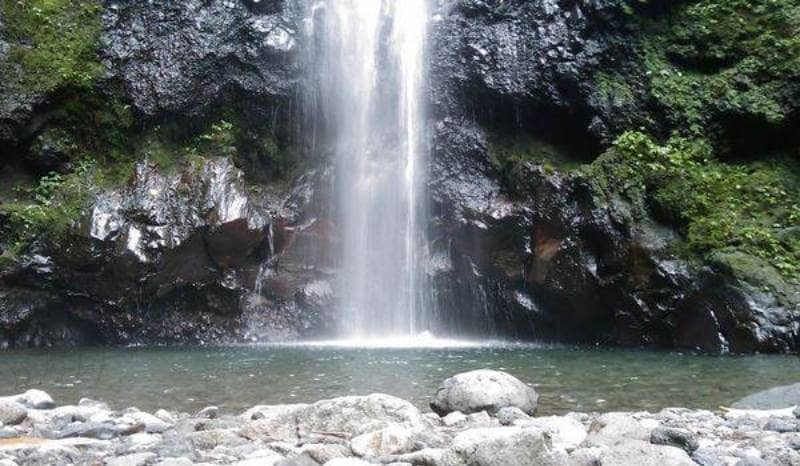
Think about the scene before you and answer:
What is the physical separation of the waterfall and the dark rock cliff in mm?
409

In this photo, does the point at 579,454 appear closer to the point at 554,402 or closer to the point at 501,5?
the point at 554,402

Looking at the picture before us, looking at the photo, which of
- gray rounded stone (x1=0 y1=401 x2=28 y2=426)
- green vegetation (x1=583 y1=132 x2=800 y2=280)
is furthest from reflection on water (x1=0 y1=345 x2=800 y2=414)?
green vegetation (x1=583 y1=132 x2=800 y2=280)

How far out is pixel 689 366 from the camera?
9.05 m

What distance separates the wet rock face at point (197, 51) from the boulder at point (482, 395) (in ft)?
36.9

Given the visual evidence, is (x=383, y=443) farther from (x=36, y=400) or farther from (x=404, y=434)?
(x=36, y=400)

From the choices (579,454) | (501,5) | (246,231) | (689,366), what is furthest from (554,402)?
(501,5)

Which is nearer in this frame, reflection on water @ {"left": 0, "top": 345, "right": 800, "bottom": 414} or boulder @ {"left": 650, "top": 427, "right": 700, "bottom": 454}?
boulder @ {"left": 650, "top": 427, "right": 700, "bottom": 454}

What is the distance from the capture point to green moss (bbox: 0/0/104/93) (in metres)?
14.5

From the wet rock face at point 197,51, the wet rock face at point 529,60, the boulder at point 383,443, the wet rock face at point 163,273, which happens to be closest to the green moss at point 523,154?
the wet rock face at point 529,60

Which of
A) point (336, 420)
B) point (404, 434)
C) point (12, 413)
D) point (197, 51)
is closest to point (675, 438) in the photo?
point (404, 434)

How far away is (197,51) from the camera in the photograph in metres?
15.4

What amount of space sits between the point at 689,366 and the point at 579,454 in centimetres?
603

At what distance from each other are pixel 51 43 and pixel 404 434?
14.3 m

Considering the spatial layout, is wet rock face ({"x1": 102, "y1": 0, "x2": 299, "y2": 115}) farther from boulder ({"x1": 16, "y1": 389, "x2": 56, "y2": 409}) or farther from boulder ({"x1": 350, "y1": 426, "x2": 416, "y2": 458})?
boulder ({"x1": 350, "y1": 426, "x2": 416, "y2": 458})
